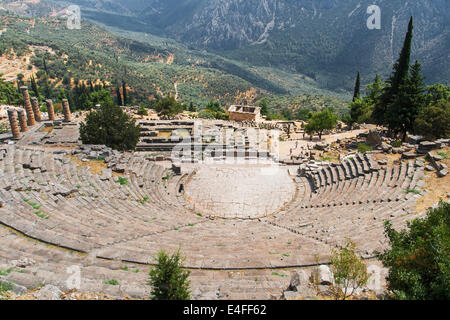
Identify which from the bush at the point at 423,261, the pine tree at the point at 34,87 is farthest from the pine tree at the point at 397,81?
the pine tree at the point at 34,87

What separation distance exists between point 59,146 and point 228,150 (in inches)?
663

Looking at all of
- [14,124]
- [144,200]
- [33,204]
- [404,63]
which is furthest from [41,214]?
[404,63]

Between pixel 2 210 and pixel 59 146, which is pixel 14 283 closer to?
pixel 2 210

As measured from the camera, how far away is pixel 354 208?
49.7 ft

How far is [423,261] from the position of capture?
6711mm

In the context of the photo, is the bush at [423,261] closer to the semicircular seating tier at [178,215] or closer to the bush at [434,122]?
the semicircular seating tier at [178,215]

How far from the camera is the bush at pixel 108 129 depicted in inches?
958

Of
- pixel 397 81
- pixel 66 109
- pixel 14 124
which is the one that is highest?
pixel 397 81

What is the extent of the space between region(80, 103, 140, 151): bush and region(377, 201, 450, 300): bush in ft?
72.5

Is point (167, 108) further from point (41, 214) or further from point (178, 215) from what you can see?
point (41, 214)

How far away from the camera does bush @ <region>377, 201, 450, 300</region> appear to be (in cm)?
614

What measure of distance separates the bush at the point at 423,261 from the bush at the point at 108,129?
2210cm

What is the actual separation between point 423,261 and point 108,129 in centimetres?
2337

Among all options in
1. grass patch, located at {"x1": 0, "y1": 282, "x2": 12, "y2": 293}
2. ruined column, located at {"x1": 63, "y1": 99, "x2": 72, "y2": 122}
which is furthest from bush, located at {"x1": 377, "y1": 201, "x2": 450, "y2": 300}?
ruined column, located at {"x1": 63, "y1": 99, "x2": 72, "y2": 122}
